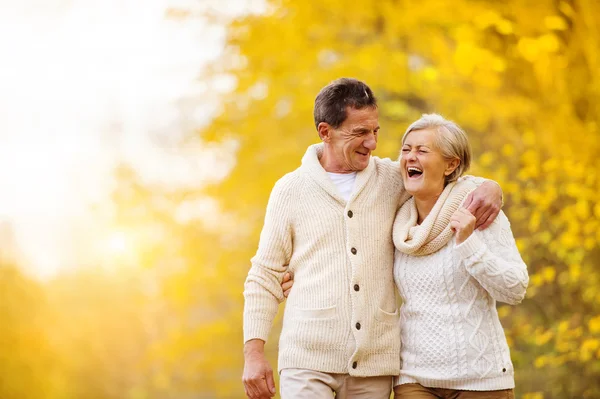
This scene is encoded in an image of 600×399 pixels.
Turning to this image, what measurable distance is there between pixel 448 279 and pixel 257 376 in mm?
722

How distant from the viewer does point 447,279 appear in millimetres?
2730

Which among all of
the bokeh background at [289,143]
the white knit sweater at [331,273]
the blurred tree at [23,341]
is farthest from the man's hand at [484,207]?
the blurred tree at [23,341]

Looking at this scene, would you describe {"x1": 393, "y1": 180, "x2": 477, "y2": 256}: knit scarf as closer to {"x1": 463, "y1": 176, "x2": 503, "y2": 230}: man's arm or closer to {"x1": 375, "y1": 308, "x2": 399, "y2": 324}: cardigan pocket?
{"x1": 463, "y1": 176, "x2": 503, "y2": 230}: man's arm

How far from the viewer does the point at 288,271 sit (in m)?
3.01

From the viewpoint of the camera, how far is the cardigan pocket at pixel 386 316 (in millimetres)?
2816

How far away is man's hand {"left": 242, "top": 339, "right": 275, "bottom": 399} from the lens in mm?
2775

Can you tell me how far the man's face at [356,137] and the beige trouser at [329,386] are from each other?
2.46 ft

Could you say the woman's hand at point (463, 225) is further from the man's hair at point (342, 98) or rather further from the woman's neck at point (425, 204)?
the man's hair at point (342, 98)

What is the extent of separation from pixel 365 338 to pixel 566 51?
3650 millimetres

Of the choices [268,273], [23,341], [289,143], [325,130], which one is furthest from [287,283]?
[23,341]

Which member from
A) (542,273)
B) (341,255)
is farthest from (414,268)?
(542,273)

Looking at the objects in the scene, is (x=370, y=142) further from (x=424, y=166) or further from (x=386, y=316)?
(x=386, y=316)

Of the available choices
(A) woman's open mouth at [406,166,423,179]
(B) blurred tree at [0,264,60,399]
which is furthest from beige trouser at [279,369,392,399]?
(B) blurred tree at [0,264,60,399]

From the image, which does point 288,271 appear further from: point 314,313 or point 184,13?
point 184,13
